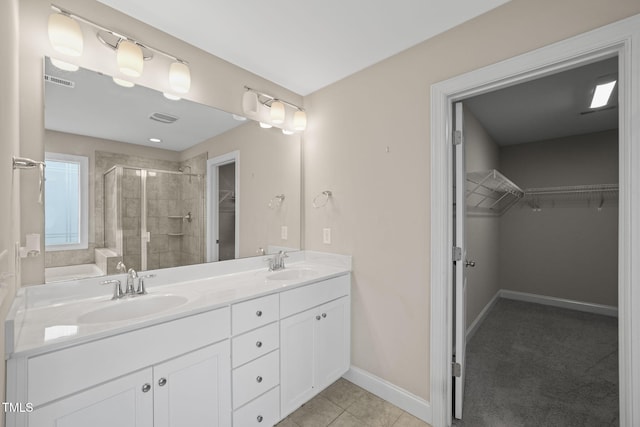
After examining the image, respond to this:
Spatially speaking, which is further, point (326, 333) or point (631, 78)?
point (326, 333)

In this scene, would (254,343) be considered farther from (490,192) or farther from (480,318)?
(490,192)

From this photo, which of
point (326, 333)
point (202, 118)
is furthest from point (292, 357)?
point (202, 118)

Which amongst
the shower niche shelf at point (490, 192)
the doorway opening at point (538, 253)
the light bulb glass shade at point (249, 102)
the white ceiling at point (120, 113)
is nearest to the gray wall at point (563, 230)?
the doorway opening at point (538, 253)

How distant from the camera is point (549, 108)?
288 centimetres

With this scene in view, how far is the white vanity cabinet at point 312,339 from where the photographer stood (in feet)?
5.49

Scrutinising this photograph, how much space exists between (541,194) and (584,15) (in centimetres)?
347

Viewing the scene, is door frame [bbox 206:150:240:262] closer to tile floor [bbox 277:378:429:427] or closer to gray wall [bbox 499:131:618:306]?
tile floor [bbox 277:378:429:427]

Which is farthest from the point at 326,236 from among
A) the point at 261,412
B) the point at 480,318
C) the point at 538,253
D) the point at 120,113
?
the point at 538,253

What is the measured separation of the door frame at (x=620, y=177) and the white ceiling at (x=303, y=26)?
1.24 feet

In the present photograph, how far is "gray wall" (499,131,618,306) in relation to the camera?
11.7 ft

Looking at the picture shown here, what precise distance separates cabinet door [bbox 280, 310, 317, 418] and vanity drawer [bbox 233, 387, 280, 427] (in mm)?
53

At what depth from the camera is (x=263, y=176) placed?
230cm

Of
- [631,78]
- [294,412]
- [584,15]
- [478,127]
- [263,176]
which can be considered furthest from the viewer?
[478,127]

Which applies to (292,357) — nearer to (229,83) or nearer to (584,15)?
(229,83)
